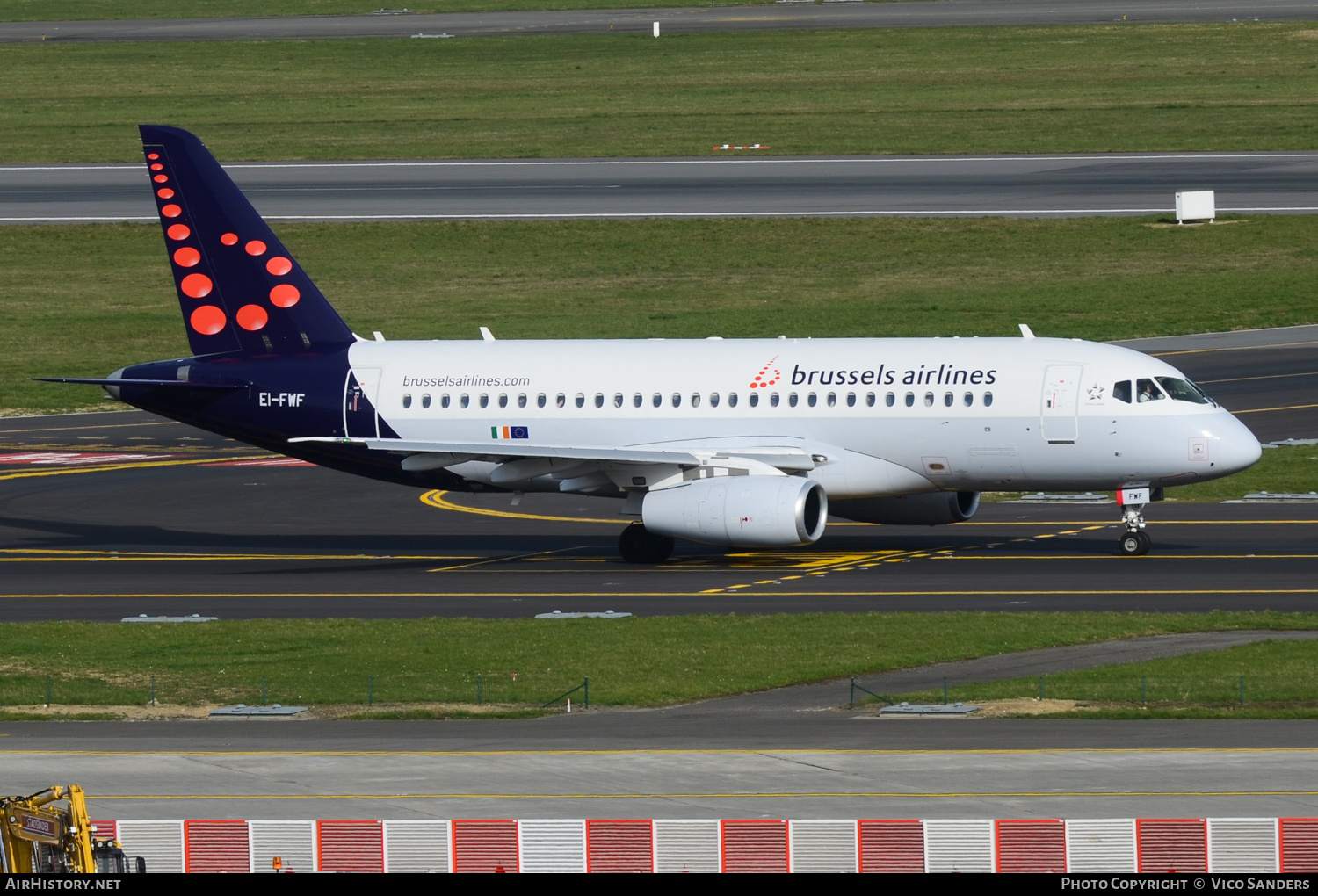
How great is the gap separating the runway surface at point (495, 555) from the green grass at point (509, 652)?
6.39ft

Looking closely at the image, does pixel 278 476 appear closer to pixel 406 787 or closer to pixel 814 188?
pixel 406 787

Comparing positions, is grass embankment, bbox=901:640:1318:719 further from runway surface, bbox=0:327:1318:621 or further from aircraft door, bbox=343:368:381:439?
aircraft door, bbox=343:368:381:439

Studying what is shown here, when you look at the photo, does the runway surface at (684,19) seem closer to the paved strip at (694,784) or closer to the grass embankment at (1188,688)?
the grass embankment at (1188,688)

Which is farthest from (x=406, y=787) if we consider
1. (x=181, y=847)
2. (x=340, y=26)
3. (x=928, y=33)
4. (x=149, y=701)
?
(x=340, y=26)

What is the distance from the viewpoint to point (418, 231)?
4013 inches

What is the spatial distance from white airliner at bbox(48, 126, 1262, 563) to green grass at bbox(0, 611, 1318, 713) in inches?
266

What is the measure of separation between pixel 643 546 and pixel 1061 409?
10.4 meters

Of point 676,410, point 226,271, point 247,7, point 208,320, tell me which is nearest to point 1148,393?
point 676,410

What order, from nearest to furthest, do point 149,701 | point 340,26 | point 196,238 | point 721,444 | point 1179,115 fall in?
1. point 149,701
2. point 721,444
3. point 196,238
4. point 1179,115
5. point 340,26

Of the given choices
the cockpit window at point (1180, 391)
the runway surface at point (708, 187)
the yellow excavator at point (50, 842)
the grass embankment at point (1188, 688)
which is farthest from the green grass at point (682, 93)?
the yellow excavator at point (50, 842)

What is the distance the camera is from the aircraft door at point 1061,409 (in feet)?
152

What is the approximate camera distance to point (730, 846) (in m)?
23.3

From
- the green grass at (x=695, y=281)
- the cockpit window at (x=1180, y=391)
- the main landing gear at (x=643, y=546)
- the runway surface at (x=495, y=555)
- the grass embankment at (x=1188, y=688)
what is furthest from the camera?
the green grass at (x=695, y=281)

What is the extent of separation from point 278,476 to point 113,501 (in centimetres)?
611
